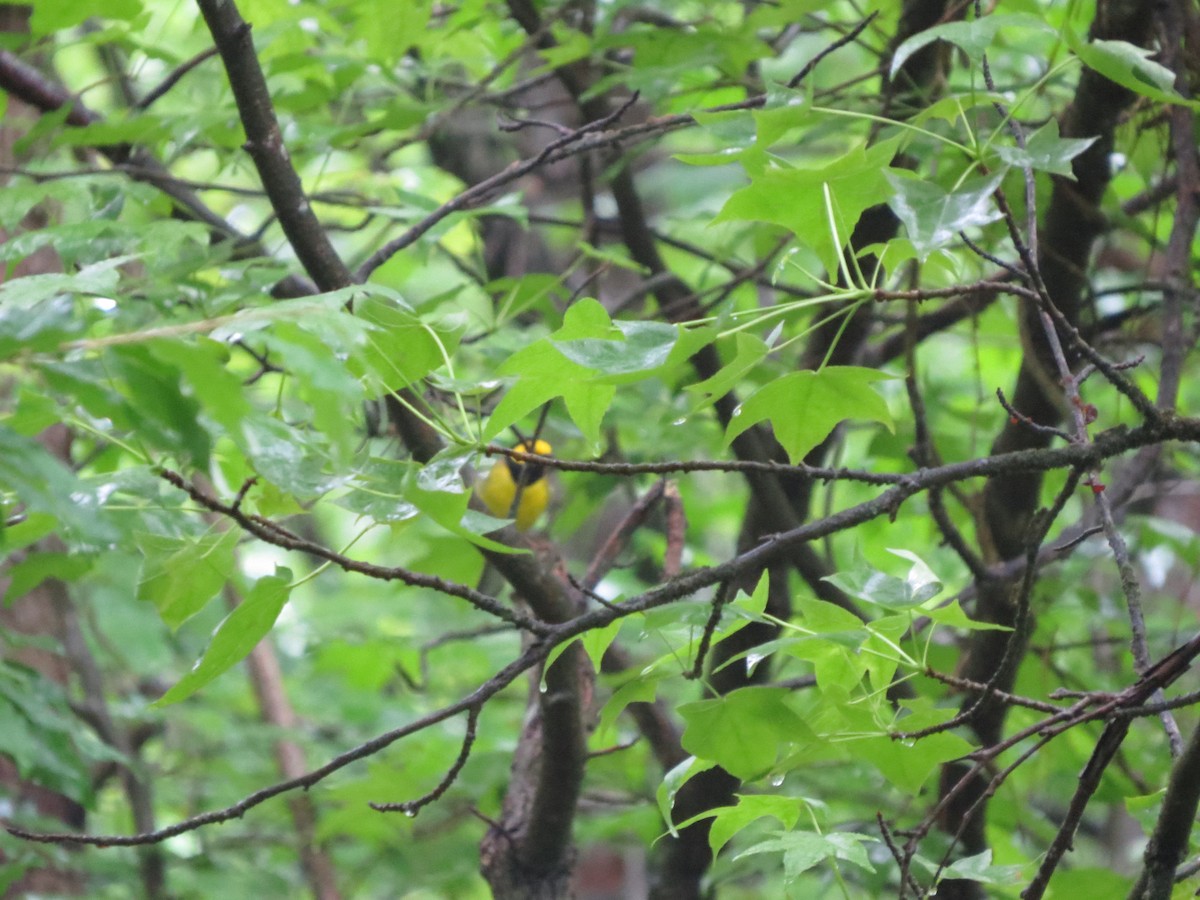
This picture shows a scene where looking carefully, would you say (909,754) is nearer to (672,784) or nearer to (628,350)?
(672,784)

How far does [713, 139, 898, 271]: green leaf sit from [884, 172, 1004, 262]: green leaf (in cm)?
2

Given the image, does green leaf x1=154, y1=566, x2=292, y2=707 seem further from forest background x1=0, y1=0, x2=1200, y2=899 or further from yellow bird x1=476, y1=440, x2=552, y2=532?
yellow bird x1=476, y1=440, x2=552, y2=532

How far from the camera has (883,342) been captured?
198 centimetres

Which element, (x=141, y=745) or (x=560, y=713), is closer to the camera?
(x=560, y=713)

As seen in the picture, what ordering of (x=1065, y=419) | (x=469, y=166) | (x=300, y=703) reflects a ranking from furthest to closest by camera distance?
(x=300, y=703) → (x=469, y=166) → (x=1065, y=419)

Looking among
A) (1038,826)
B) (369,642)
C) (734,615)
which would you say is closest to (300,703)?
(369,642)

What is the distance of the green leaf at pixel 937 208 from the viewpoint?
0.70 metres

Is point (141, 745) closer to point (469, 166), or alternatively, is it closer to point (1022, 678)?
point (469, 166)

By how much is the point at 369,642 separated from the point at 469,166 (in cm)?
139

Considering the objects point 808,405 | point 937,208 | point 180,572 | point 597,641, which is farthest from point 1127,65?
point 180,572

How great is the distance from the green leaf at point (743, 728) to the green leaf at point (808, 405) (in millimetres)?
188

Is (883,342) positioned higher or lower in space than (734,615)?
lower

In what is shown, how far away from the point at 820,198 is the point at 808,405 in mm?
160

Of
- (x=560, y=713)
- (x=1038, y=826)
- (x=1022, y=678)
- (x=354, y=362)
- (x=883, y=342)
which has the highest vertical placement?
(x=354, y=362)
